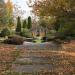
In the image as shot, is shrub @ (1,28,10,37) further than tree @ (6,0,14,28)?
No

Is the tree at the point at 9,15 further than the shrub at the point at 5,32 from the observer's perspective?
Yes

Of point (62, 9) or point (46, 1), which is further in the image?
point (46, 1)

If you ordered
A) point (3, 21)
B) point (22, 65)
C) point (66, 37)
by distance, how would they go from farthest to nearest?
point (3, 21)
point (66, 37)
point (22, 65)

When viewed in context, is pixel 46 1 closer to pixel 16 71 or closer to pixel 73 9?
pixel 73 9

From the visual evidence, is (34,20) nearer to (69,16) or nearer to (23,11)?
(23,11)

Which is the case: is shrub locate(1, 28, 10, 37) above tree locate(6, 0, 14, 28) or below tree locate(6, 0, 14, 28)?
below

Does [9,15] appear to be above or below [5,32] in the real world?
above

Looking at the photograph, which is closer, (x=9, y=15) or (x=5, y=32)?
(x=5, y=32)

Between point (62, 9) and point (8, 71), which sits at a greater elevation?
point (62, 9)

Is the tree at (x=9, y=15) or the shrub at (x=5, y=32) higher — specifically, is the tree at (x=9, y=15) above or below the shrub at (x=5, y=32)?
above

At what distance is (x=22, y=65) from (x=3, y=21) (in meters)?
38.1

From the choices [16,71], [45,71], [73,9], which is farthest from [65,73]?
[73,9]

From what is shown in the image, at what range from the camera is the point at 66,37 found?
3384cm

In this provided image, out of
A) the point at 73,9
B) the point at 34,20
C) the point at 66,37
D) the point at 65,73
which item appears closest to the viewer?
the point at 65,73
